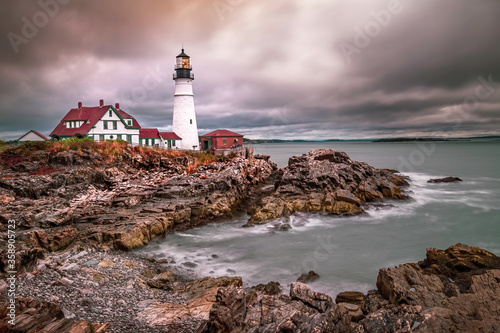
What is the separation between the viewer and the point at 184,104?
40438 mm

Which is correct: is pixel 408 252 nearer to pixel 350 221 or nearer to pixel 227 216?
pixel 350 221

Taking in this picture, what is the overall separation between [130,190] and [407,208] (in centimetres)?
2245

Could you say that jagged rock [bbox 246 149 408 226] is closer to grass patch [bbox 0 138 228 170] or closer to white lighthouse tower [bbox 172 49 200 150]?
grass patch [bbox 0 138 228 170]

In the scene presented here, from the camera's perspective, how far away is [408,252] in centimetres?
1519

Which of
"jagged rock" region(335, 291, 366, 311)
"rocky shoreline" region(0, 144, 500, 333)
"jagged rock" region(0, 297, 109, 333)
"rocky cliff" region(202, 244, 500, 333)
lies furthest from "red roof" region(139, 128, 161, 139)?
"jagged rock" region(335, 291, 366, 311)

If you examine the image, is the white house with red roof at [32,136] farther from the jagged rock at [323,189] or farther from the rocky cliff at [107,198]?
the jagged rock at [323,189]

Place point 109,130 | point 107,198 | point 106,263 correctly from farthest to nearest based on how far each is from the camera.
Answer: point 109,130
point 107,198
point 106,263

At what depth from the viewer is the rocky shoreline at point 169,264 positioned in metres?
6.57

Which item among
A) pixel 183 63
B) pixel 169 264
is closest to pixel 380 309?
pixel 169 264

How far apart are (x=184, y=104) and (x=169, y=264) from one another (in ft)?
103

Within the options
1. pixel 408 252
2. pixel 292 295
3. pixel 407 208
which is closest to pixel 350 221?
pixel 408 252

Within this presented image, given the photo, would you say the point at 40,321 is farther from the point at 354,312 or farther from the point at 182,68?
the point at 182,68

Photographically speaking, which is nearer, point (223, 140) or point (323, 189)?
point (323, 189)

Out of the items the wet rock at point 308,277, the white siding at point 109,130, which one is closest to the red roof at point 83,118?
the white siding at point 109,130
